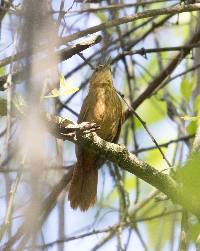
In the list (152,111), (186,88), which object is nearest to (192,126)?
(186,88)

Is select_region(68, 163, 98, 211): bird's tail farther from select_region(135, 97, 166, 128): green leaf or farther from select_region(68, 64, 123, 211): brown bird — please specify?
select_region(135, 97, 166, 128): green leaf

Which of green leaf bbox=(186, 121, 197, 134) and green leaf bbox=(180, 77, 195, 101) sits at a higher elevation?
green leaf bbox=(180, 77, 195, 101)

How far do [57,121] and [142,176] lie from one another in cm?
59

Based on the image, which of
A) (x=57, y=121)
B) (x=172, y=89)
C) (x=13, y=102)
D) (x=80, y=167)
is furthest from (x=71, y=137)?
(x=172, y=89)

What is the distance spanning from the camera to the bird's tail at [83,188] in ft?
13.2

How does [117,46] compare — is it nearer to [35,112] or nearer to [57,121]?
[57,121]

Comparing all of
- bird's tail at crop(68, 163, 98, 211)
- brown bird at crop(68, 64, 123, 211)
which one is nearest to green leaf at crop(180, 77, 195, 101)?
brown bird at crop(68, 64, 123, 211)

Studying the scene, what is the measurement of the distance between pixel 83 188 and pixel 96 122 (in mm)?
545

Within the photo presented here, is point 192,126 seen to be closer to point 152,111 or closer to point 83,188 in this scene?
point 83,188

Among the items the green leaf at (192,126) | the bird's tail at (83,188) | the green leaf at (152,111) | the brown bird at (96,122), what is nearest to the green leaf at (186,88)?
the green leaf at (192,126)

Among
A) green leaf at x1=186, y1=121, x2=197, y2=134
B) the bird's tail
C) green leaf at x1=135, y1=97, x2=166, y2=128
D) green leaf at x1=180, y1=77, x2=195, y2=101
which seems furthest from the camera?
green leaf at x1=135, y1=97, x2=166, y2=128

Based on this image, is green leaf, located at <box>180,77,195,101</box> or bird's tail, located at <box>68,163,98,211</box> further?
bird's tail, located at <box>68,163,98,211</box>

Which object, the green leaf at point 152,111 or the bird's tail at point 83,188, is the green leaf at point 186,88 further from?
the green leaf at point 152,111

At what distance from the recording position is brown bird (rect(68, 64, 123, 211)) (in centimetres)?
405
